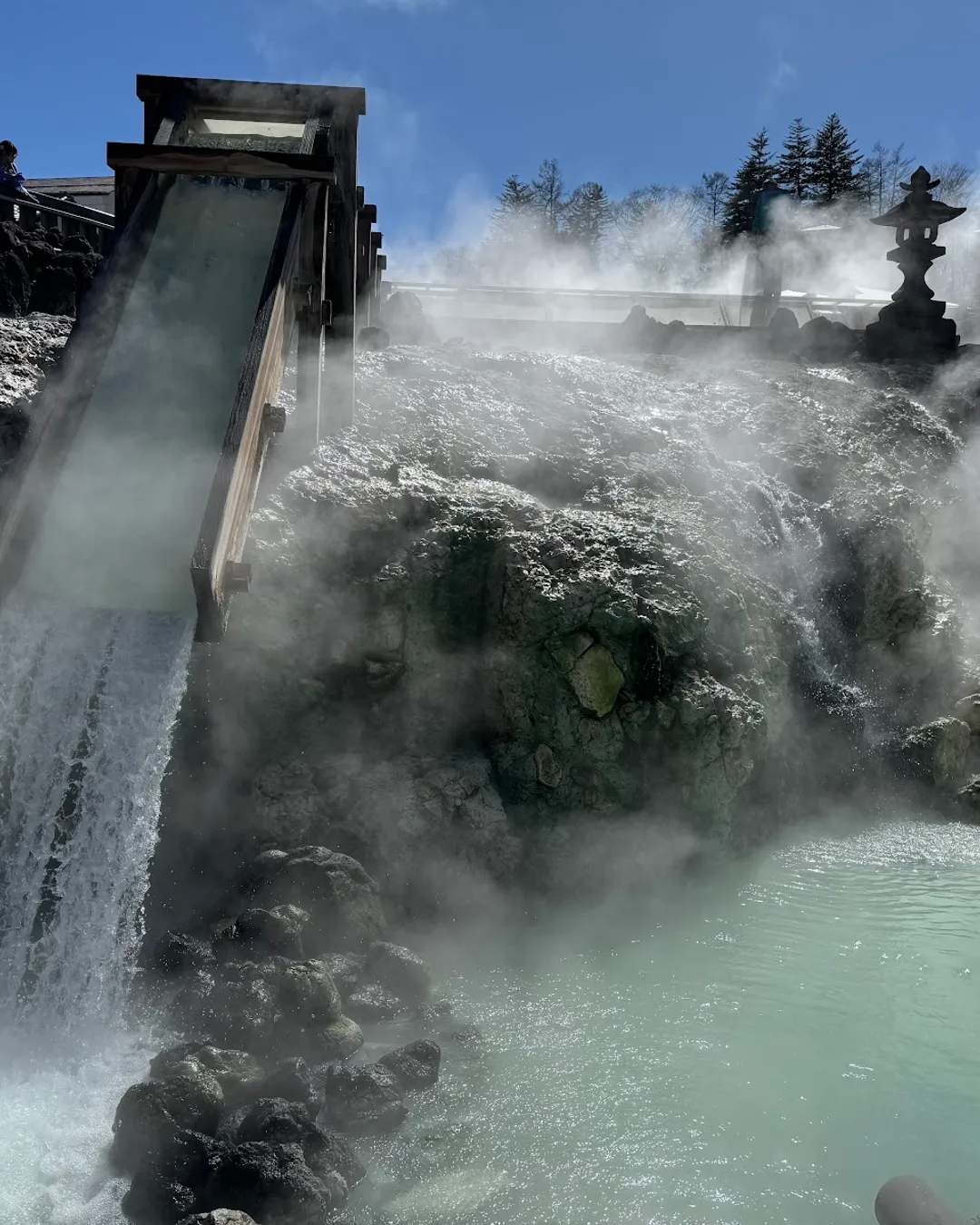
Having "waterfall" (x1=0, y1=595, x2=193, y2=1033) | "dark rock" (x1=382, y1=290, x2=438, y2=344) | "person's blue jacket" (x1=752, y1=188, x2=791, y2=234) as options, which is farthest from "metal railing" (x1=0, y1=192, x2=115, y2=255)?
"person's blue jacket" (x1=752, y1=188, x2=791, y2=234)

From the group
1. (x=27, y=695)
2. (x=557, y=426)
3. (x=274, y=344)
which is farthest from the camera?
(x=557, y=426)

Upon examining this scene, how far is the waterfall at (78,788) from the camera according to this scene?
5531 mm

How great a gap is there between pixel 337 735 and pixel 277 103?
4323 mm

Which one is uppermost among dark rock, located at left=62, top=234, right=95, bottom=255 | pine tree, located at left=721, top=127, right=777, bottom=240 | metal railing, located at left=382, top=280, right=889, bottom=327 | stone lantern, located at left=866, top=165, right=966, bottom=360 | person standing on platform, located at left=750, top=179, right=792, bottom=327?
pine tree, located at left=721, top=127, right=777, bottom=240

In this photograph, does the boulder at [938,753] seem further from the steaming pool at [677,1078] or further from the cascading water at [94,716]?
the cascading water at [94,716]

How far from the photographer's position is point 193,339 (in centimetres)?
645

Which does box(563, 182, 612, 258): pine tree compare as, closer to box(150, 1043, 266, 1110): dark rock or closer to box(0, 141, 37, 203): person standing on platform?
box(0, 141, 37, 203): person standing on platform

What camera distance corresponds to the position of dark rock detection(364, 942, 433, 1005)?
5973 mm

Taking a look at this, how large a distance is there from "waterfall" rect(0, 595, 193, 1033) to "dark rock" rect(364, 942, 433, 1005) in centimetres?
129

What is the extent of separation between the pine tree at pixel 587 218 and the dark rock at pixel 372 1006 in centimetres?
3099

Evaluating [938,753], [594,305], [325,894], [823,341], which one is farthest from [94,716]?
[594,305]

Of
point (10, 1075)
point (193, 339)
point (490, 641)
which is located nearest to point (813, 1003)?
point (490, 641)

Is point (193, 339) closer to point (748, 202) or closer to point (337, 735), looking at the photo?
point (337, 735)

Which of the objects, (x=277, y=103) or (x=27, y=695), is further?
(x=277, y=103)
